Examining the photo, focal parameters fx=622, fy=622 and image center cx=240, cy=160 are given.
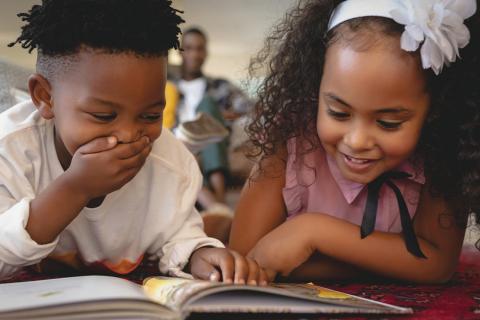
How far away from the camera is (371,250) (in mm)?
1051

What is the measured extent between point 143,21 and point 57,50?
0.47 ft

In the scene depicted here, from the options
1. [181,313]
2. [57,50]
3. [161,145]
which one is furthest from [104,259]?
[181,313]

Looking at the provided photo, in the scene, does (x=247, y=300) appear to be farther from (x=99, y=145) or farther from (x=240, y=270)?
(x=99, y=145)

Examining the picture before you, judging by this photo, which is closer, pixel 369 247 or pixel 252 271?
pixel 252 271

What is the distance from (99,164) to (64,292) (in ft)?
0.81

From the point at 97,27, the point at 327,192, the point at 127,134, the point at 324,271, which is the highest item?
the point at 97,27

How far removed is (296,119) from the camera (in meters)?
1.19

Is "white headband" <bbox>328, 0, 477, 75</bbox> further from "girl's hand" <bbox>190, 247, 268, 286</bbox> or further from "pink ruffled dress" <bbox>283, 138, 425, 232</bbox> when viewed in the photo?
"girl's hand" <bbox>190, 247, 268, 286</bbox>

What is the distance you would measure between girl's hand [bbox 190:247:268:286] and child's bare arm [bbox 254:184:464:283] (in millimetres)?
97

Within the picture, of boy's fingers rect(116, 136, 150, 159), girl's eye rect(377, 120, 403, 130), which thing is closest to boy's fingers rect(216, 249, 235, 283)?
boy's fingers rect(116, 136, 150, 159)

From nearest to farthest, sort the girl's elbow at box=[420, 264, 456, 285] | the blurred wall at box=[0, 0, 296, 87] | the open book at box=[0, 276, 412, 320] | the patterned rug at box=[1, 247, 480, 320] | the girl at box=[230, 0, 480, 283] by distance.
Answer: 1. the open book at box=[0, 276, 412, 320]
2. the patterned rug at box=[1, 247, 480, 320]
3. the girl at box=[230, 0, 480, 283]
4. the girl's elbow at box=[420, 264, 456, 285]
5. the blurred wall at box=[0, 0, 296, 87]

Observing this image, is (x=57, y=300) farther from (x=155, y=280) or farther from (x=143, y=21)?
(x=143, y=21)

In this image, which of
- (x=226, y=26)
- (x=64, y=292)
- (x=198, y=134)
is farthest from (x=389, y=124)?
(x=226, y=26)

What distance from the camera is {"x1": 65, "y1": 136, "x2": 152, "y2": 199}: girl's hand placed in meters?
0.91
